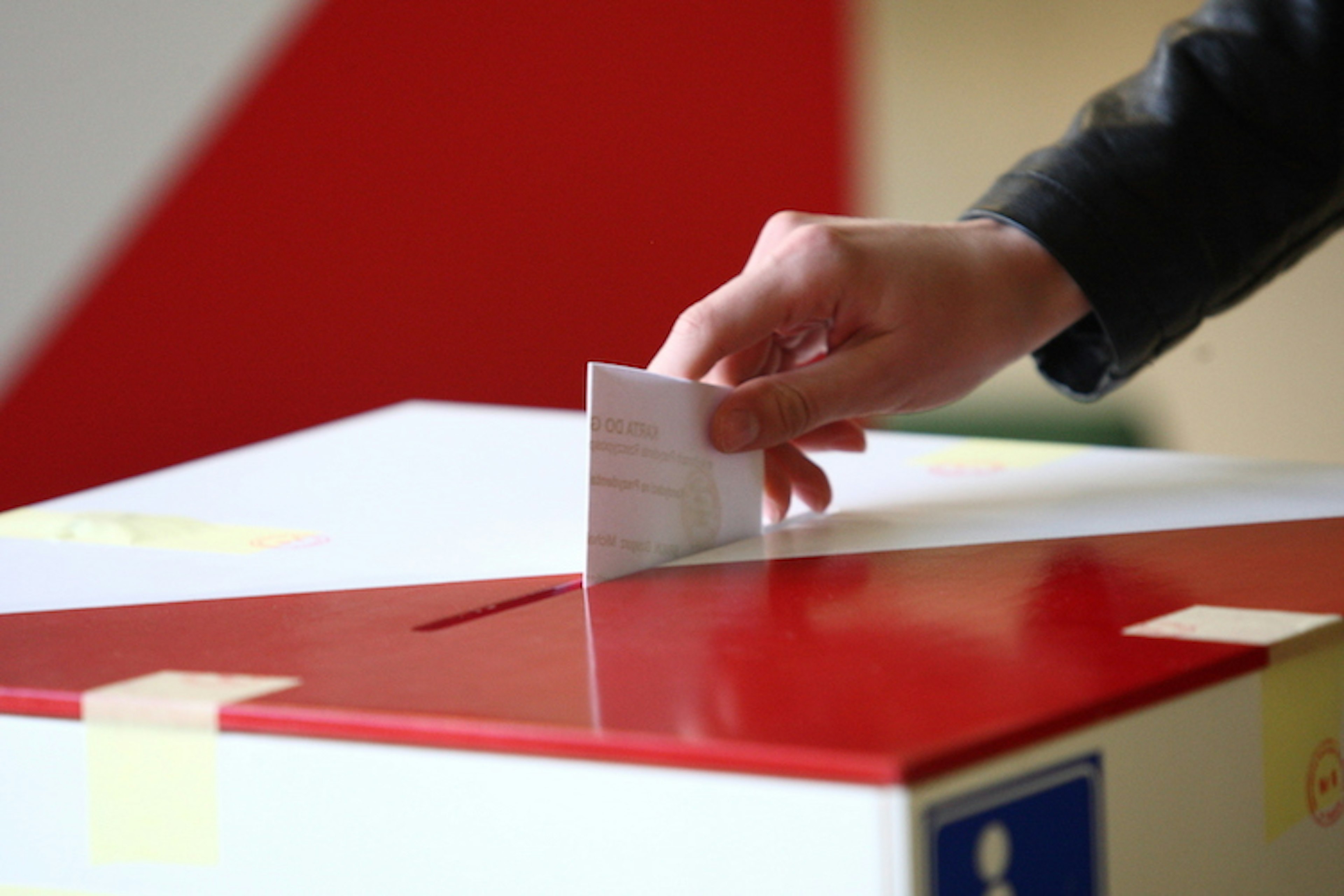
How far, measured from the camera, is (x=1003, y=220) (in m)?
0.96

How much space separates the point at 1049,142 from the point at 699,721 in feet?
8.50

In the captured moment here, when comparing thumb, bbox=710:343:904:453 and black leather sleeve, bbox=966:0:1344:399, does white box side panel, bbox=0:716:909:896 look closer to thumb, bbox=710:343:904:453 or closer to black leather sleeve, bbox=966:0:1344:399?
thumb, bbox=710:343:904:453

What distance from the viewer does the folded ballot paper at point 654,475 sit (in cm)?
75

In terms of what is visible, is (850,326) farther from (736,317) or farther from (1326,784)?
(1326,784)

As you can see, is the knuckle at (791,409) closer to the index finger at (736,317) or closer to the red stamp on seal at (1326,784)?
the index finger at (736,317)

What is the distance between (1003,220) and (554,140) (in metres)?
1.44

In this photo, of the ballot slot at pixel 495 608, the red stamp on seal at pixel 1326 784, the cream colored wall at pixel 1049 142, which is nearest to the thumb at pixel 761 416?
the ballot slot at pixel 495 608

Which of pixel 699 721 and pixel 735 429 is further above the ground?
pixel 735 429

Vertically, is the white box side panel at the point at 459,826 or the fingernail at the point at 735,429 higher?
the fingernail at the point at 735,429

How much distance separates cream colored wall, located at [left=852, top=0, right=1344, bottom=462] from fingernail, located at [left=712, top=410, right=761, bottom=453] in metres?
1.98

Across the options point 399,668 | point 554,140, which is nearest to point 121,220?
point 554,140

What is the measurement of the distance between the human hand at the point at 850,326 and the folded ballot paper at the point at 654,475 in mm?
19

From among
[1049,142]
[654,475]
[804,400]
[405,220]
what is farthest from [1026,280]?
[1049,142]

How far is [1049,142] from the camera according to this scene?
2.89 meters
